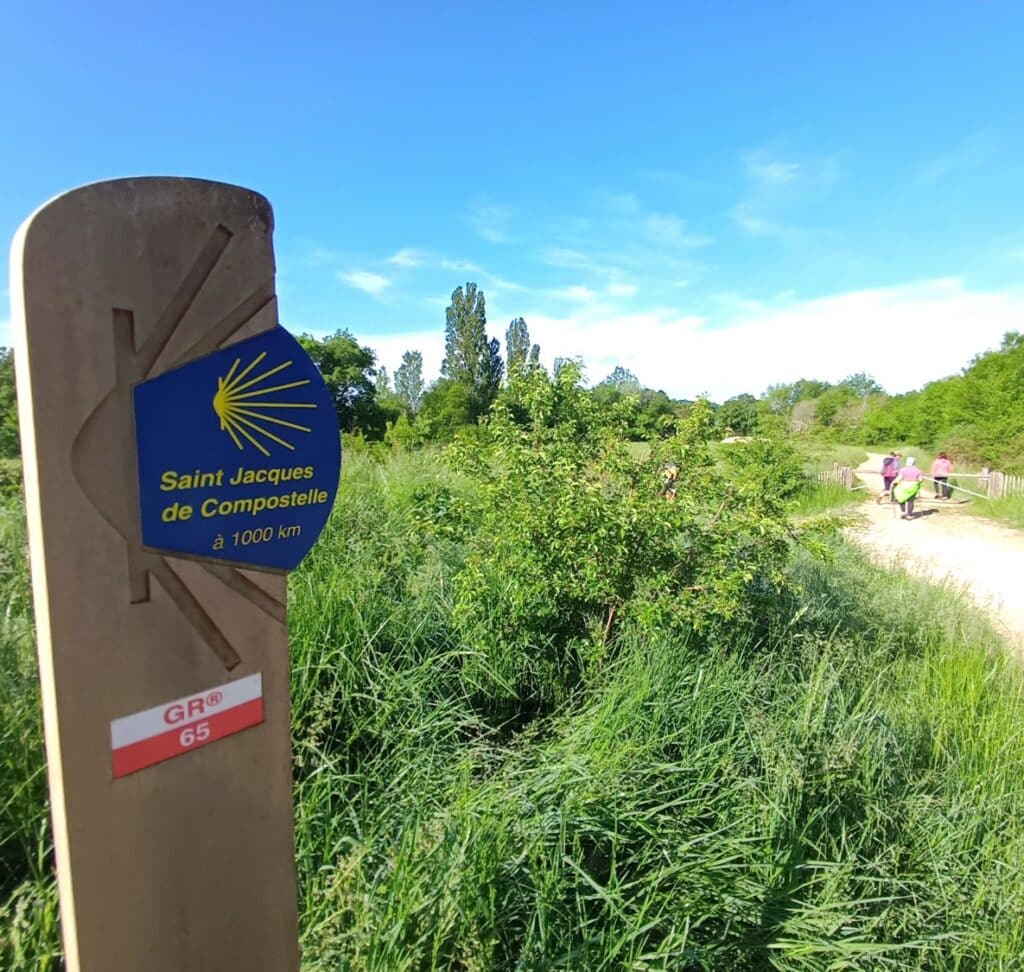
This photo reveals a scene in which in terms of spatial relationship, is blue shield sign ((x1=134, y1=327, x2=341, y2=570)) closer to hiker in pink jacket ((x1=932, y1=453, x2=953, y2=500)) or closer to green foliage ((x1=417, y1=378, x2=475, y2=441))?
green foliage ((x1=417, y1=378, x2=475, y2=441))

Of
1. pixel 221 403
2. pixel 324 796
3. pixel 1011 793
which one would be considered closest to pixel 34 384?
pixel 221 403

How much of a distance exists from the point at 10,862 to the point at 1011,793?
169 inches

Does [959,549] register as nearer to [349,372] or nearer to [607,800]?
[607,800]

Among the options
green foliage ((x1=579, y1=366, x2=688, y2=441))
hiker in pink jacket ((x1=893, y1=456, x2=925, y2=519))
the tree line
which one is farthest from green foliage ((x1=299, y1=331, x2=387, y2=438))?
green foliage ((x1=579, y1=366, x2=688, y2=441))

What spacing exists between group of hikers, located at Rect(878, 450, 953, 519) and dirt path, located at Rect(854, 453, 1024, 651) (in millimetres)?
264

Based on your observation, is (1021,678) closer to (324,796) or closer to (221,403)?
(324,796)

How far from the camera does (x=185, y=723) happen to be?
114 cm

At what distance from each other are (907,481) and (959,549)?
127 inches

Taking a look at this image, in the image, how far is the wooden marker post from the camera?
986mm

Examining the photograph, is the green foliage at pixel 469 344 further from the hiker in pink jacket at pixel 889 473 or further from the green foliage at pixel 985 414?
the hiker in pink jacket at pixel 889 473

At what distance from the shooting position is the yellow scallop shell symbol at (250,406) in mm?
1147

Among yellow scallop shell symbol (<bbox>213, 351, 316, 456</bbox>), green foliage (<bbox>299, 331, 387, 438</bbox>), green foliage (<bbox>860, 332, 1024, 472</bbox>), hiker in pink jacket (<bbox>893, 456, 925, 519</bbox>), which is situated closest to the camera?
yellow scallop shell symbol (<bbox>213, 351, 316, 456</bbox>)

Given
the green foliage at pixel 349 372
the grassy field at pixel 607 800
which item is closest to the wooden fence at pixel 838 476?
the grassy field at pixel 607 800

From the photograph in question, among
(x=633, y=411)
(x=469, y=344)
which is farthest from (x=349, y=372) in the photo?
(x=633, y=411)
